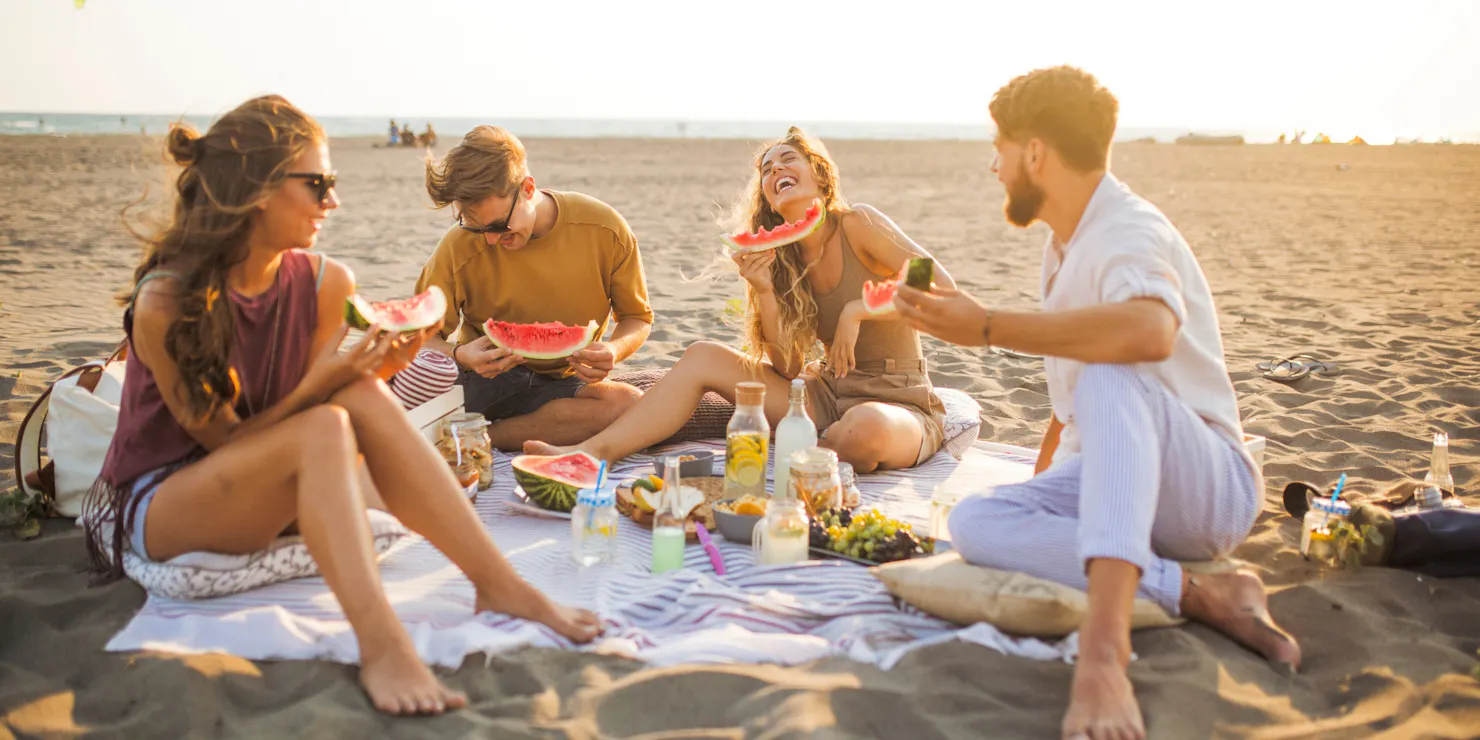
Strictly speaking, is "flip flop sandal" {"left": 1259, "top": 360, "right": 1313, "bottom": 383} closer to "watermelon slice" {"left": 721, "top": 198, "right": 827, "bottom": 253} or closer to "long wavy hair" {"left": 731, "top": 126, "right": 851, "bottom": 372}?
"long wavy hair" {"left": 731, "top": 126, "right": 851, "bottom": 372}

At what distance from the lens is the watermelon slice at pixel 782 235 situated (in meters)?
5.01

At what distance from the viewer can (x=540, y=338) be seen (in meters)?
5.35

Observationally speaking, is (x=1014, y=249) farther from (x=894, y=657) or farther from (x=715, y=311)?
(x=894, y=657)

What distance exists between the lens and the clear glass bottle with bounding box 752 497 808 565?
3.93m

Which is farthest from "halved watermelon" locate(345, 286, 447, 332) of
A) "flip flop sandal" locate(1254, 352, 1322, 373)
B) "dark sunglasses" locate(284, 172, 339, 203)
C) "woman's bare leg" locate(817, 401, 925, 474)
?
"flip flop sandal" locate(1254, 352, 1322, 373)

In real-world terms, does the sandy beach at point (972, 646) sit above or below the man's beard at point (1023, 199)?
below

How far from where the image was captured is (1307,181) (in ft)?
87.2

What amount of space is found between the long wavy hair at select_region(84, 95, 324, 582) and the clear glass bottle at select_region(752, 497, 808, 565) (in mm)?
1871

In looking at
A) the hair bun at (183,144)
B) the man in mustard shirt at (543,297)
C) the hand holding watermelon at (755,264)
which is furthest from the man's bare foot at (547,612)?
the hand holding watermelon at (755,264)

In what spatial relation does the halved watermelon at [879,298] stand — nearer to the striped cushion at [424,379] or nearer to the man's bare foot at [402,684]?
the striped cushion at [424,379]

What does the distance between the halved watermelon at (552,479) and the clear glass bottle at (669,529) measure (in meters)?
0.54

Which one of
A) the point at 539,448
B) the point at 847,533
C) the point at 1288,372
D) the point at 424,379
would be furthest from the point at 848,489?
the point at 1288,372

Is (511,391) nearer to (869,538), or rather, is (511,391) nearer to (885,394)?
(885,394)

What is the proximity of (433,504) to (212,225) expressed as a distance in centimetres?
111
